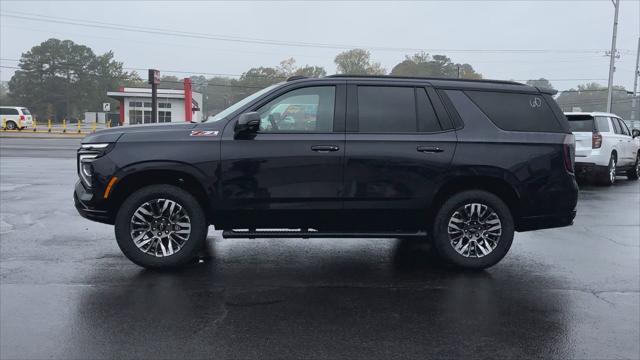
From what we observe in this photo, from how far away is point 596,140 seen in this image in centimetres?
1335

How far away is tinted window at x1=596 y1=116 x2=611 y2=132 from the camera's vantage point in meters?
13.6

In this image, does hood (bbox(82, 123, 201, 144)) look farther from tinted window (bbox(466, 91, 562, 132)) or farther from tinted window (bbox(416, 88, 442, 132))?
tinted window (bbox(466, 91, 562, 132))

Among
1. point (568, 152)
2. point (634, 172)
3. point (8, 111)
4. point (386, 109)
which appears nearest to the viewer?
A: point (386, 109)

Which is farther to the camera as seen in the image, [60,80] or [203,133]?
[60,80]

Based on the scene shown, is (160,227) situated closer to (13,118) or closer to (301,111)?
(301,111)

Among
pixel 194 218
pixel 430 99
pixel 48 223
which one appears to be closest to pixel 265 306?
pixel 194 218

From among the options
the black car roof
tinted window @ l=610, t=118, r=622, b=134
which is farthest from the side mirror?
tinted window @ l=610, t=118, r=622, b=134

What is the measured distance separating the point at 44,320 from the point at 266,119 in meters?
2.72

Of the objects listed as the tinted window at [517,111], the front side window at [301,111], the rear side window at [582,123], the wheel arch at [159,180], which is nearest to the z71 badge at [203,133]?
the wheel arch at [159,180]

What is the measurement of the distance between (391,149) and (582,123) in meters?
9.92

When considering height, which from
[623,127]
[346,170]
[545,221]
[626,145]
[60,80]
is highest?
[60,80]

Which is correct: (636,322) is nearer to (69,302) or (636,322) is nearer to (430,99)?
(430,99)

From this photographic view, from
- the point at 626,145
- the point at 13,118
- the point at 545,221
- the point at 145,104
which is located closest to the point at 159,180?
the point at 545,221

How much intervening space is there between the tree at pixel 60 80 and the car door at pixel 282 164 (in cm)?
10211
